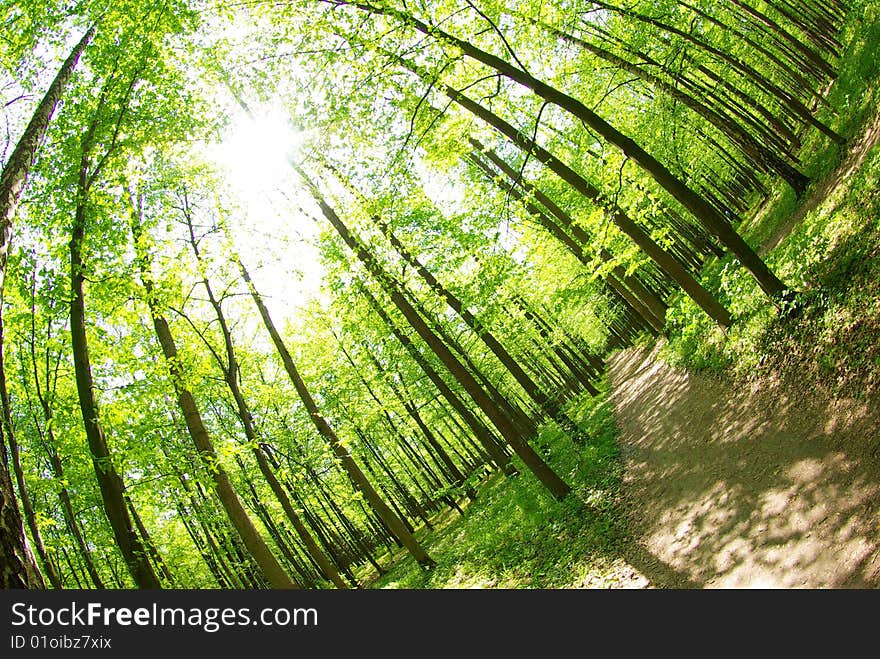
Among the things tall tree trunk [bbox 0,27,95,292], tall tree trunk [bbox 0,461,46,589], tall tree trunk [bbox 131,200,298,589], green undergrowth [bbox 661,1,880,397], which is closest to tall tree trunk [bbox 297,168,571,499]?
green undergrowth [bbox 661,1,880,397]

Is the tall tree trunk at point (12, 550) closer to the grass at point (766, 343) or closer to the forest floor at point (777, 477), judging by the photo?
the forest floor at point (777, 477)

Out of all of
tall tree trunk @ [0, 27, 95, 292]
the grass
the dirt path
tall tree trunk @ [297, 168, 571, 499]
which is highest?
tall tree trunk @ [0, 27, 95, 292]

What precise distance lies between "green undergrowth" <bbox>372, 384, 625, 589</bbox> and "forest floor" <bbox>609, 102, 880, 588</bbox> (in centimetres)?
57

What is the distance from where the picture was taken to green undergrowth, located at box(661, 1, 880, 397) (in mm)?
5511

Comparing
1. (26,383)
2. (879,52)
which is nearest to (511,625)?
(26,383)

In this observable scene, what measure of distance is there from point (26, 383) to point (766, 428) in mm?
15385

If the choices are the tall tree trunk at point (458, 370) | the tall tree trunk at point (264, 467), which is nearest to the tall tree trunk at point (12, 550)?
the tall tree trunk at point (458, 370)

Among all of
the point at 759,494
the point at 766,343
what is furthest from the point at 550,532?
the point at 766,343

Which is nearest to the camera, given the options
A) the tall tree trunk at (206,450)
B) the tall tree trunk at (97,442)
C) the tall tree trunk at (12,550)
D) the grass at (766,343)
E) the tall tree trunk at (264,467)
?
the tall tree trunk at (12,550)

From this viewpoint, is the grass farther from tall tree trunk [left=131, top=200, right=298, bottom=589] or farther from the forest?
→ tall tree trunk [left=131, top=200, right=298, bottom=589]

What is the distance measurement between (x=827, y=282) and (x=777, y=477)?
8.91 feet

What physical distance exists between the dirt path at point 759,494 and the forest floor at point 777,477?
0.01m

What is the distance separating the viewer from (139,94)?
316 inches

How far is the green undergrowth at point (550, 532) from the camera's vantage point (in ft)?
26.3
